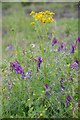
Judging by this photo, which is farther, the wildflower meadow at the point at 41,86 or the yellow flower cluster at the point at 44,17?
the yellow flower cluster at the point at 44,17

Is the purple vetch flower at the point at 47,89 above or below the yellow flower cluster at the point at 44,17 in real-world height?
below

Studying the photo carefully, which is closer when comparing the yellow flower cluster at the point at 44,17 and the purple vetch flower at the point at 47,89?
the purple vetch flower at the point at 47,89

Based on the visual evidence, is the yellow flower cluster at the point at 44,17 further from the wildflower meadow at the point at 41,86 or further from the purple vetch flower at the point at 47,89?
the purple vetch flower at the point at 47,89

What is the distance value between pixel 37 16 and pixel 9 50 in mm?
2521

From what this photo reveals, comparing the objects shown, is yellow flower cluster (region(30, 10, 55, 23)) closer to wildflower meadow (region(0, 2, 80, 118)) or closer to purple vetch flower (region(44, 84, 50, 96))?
wildflower meadow (region(0, 2, 80, 118))

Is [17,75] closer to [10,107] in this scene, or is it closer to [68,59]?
[10,107]

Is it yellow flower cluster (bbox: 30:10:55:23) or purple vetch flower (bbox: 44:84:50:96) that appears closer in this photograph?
purple vetch flower (bbox: 44:84:50:96)

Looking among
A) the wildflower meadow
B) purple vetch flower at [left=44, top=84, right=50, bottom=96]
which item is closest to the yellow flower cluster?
the wildflower meadow

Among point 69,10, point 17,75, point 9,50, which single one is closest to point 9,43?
point 9,50

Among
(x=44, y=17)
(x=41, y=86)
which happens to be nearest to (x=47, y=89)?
(x=41, y=86)

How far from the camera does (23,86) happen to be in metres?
3.10

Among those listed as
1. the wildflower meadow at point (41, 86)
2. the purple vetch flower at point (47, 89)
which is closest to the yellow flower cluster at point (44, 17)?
the wildflower meadow at point (41, 86)

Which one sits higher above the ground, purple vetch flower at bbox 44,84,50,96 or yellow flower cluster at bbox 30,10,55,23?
yellow flower cluster at bbox 30,10,55,23

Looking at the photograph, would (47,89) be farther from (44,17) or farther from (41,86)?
(44,17)
